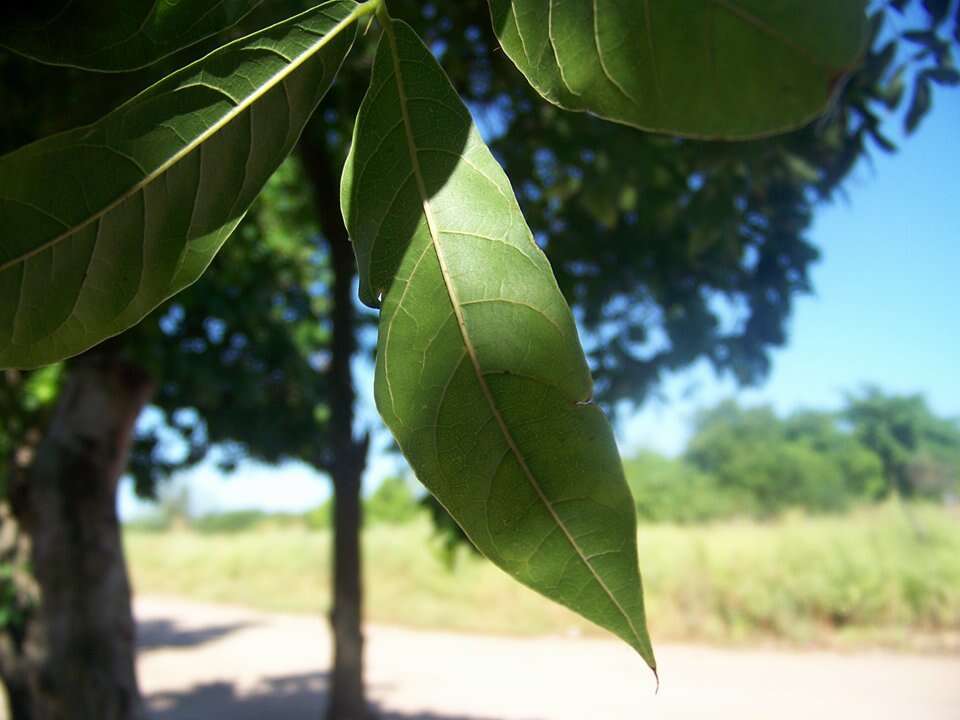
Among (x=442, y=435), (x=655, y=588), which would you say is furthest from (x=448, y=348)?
(x=655, y=588)

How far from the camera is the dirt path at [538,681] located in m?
4.69

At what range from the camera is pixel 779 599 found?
28.6ft

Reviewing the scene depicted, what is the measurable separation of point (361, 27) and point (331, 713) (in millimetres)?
4303

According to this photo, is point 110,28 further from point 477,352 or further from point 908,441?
point 908,441

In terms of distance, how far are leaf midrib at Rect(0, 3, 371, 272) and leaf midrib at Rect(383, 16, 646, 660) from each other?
Result: 0.09ft

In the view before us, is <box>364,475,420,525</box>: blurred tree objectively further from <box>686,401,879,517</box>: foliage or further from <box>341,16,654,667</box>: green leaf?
<box>341,16,654,667</box>: green leaf

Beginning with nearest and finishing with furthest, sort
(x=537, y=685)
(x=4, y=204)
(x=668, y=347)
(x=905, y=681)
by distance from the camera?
1. (x=4, y=204)
2. (x=668, y=347)
3. (x=537, y=685)
4. (x=905, y=681)

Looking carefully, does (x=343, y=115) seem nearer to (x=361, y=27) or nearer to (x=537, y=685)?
(x=361, y=27)

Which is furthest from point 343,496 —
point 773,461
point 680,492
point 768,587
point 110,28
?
point 773,461

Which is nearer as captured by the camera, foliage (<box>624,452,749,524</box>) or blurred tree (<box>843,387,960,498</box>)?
foliage (<box>624,452,749,524</box>)

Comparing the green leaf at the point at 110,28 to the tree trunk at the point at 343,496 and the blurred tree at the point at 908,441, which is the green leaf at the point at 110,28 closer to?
the tree trunk at the point at 343,496

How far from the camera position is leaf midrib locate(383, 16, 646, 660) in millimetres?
402

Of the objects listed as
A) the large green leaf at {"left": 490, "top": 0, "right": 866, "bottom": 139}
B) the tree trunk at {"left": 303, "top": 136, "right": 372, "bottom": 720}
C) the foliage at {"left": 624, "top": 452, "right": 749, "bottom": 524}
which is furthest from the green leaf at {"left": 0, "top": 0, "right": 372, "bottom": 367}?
the foliage at {"left": 624, "top": 452, "right": 749, "bottom": 524}

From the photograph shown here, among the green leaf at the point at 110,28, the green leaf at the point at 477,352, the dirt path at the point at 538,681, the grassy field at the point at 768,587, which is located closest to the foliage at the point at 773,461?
the grassy field at the point at 768,587
